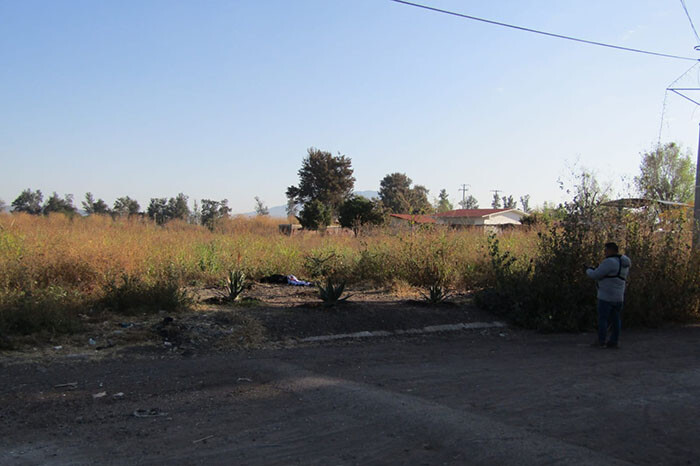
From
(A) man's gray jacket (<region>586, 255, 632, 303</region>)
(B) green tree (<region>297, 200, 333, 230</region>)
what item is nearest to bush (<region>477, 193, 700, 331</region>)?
(A) man's gray jacket (<region>586, 255, 632, 303</region>)

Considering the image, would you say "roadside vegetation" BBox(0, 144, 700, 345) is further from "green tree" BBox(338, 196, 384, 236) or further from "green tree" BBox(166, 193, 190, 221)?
"green tree" BBox(166, 193, 190, 221)

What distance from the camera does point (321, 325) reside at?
8898 millimetres

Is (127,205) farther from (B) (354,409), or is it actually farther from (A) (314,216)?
(B) (354,409)

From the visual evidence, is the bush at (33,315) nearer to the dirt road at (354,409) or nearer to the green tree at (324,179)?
the dirt road at (354,409)

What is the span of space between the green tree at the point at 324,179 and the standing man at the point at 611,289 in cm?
4963

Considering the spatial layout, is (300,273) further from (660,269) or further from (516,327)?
(660,269)

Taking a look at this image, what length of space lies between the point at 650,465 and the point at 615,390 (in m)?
2.23

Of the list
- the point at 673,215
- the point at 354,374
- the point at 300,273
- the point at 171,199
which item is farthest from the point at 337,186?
the point at 354,374

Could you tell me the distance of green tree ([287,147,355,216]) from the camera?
2292 inches

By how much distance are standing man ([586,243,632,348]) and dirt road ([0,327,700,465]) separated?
31.6 inches

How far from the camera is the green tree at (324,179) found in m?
58.2

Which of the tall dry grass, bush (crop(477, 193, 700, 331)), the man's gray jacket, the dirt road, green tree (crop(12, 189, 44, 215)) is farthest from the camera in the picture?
green tree (crop(12, 189, 44, 215))

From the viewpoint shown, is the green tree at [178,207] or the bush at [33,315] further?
the green tree at [178,207]

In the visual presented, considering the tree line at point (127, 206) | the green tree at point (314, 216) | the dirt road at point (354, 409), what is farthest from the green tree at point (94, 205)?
the dirt road at point (354, 409)
